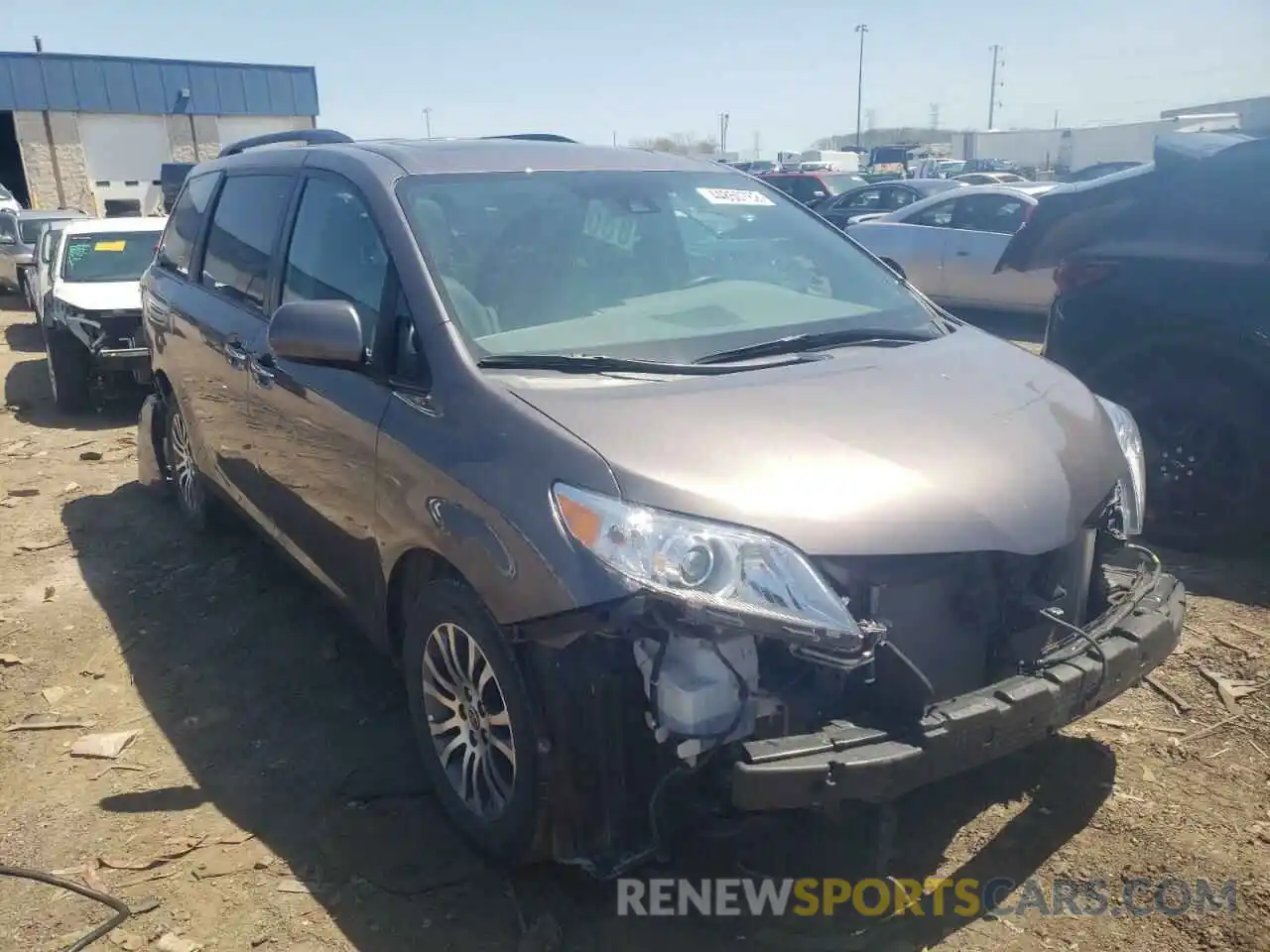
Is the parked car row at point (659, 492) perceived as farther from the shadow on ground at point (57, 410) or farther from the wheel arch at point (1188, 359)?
the shadow on ground at point (57, 410)

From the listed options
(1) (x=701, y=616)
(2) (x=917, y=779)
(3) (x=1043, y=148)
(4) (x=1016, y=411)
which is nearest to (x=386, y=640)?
(1) (x=701, y=616)

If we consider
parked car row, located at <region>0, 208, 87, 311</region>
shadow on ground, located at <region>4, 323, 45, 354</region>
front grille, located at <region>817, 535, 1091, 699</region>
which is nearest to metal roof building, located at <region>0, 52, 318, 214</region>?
parked car row, located at <region>0, 208, 87, 311</region>

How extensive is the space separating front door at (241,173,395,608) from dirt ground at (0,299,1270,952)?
591mm

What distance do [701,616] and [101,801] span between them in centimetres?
226

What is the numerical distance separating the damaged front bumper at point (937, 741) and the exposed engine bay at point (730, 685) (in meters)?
0.01

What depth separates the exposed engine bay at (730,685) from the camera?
89.3 inches

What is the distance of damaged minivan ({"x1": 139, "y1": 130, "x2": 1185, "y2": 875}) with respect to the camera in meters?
2.30

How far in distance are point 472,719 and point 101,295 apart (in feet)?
25.4

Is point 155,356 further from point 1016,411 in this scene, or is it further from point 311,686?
point 1016,411

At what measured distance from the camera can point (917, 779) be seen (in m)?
2.29

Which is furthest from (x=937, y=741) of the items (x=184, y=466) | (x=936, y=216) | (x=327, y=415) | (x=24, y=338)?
(x=24, y=338)

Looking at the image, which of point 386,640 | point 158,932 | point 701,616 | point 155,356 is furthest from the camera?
point 155,356

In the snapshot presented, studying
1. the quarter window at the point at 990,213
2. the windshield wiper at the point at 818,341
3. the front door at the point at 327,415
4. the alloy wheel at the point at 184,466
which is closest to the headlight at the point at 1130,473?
the windshield wiper at the point at 818,341

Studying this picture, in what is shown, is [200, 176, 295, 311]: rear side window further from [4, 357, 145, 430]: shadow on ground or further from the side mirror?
[4, 357, 145, 430]: shadow on ground
